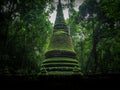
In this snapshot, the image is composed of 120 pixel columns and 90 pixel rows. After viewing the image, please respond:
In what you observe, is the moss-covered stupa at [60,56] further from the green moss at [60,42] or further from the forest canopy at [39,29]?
the forest canopy at [39,29]

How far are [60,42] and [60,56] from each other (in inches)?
50.7

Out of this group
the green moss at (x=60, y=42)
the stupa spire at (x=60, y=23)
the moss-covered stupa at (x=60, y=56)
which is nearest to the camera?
the moss-covered stupa at (x=60, y=56)

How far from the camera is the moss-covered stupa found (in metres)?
14.0

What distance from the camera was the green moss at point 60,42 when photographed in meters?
15.5

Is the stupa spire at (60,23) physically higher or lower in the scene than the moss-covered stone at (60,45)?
higher

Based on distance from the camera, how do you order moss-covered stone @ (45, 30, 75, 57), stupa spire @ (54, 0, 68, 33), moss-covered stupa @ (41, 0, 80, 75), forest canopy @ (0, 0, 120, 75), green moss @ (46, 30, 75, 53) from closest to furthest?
1. moss-covered stupa @ (41, 0, 80, 75)
2. moss-covered stone @ (45, 30, 75, 57)
3. green moss @ (46, 30, 75, 53)
4. stupa spire @ (54, 0, 68, 33)
5. forest canopy @ (0, 0, 120, 75)

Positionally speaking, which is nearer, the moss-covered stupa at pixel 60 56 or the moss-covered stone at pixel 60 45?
the moss-covered stupa at pixel 60 56

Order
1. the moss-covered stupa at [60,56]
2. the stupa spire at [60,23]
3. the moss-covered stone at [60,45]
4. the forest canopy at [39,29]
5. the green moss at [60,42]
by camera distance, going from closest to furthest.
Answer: the moss-covered stupa at [60,56], the moss-covered stone at [60,45], the green moss at [60,42], the stupa spire at [60,23], the forest canopy at [39,29]

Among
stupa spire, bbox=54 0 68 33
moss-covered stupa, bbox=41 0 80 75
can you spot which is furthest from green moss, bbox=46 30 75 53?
stupa spire, bbox=54 0 68 33

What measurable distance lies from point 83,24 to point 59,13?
9.82 m

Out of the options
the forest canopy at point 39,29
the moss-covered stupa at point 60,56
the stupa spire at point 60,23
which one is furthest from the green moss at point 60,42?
the forest canopy at point 39,29

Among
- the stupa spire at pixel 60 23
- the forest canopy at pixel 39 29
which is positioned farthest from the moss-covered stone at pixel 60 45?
the forest canopy at pixel 39 29

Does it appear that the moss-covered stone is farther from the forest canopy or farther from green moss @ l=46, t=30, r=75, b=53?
the forest canopy

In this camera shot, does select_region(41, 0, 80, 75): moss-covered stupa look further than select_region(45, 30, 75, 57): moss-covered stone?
No
